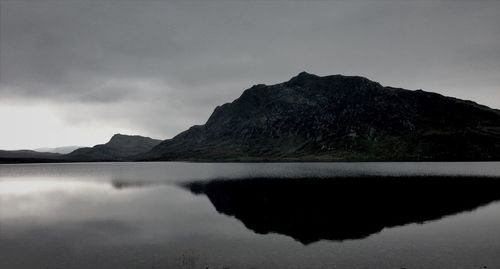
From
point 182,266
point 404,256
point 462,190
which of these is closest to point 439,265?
point 404,256

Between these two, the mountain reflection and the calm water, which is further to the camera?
the mountain reflection

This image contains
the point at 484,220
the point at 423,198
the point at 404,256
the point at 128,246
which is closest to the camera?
the point at 404,256

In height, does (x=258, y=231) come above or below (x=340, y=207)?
below

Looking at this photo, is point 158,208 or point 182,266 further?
point 158,208

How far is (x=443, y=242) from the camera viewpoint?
3816cm

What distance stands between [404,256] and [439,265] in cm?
365

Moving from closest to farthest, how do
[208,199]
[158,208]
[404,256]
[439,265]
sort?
[439,265] → [404,256] → [158,208] → [208,199]

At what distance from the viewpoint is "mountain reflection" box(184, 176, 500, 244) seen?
46.6 meters

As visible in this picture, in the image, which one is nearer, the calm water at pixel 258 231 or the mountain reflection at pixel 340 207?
the calm water at pixel 258 231

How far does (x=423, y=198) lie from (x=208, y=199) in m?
47.5

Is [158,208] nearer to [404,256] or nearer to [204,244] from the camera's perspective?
[204,244]

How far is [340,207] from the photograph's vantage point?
205 ft

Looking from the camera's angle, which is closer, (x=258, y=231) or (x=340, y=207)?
(x=258, y=231)

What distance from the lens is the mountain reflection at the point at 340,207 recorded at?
153 ft
